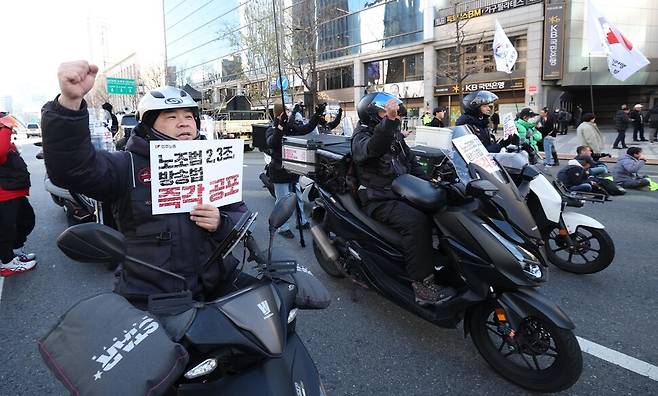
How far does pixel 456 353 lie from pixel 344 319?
993 millimetres

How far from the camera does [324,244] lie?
4.19m

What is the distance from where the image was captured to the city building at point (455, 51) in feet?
95.3

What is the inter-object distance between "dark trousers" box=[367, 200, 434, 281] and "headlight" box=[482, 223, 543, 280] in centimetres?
49

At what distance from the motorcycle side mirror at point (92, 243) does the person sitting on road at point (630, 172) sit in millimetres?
10010

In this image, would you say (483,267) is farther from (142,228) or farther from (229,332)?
(142,228)

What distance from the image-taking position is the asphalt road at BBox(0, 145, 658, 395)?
2828mm

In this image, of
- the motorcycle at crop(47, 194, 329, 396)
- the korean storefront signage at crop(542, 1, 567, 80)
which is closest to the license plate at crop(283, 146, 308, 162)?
the motorcycle at crop(47, 194, 329, 396)

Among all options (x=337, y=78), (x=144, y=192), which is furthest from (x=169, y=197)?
(x=337, y=78)

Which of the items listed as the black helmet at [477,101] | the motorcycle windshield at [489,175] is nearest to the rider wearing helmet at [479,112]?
the black helmet at [477,101]

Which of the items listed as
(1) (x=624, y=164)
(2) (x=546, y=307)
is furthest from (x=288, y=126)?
(1) (x=624, y=164)

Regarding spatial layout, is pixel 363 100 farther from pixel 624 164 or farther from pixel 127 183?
pixel 624 164

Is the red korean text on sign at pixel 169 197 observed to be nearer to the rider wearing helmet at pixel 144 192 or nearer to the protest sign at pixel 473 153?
the rider wearing helmet at pixel 144 192

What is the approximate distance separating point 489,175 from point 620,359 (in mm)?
1505

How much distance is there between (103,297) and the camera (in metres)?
1.49
